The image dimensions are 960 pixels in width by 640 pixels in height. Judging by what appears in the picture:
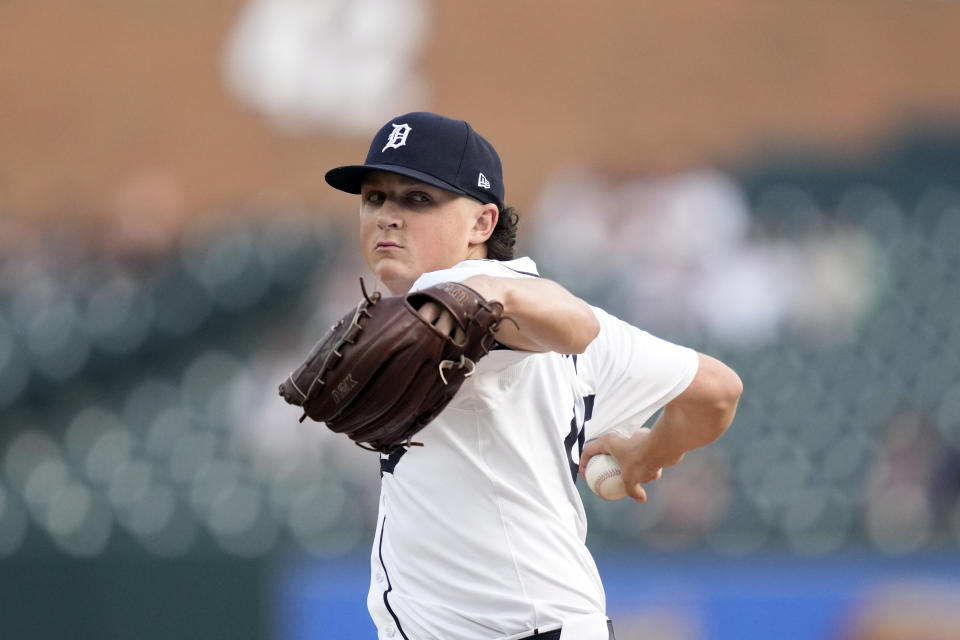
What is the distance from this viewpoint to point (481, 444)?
6.53ft

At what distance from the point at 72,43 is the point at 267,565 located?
461 cm

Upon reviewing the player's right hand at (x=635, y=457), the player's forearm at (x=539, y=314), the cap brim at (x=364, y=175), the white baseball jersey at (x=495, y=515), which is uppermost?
the cap brim at (x=364, y=175)

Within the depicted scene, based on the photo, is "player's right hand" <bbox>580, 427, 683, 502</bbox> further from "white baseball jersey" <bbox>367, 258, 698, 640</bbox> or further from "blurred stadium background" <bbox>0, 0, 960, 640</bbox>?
"blurred stadium background" <bbox>0, 0, 960, 640</bbox>

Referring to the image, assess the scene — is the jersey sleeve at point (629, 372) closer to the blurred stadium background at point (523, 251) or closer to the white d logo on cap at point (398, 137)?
the white d logo on cap at point (398, 137)

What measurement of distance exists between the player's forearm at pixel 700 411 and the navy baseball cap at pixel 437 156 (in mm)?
516

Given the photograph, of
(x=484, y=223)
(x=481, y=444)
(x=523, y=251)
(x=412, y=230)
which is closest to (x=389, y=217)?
(x=412, y=230)

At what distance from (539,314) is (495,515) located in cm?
43

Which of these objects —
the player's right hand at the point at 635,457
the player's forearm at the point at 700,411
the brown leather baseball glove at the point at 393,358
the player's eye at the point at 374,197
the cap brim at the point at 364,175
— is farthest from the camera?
the player's right hand at the point at 635,457

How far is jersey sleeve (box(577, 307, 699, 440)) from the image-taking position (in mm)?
2242

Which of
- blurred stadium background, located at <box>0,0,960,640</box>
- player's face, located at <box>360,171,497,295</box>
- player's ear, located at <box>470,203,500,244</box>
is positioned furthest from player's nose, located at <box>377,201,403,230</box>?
blurred stadium background, located at <box>0,0,960,640</box>

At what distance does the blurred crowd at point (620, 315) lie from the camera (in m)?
→ 5.25

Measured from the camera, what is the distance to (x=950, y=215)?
682 cm

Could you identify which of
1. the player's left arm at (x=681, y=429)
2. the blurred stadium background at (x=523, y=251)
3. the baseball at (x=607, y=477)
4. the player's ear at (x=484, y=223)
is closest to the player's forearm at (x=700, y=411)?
the player's left arm at (x=681, y=429)

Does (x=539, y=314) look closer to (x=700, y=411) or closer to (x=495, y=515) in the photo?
(x=495, y=515)
